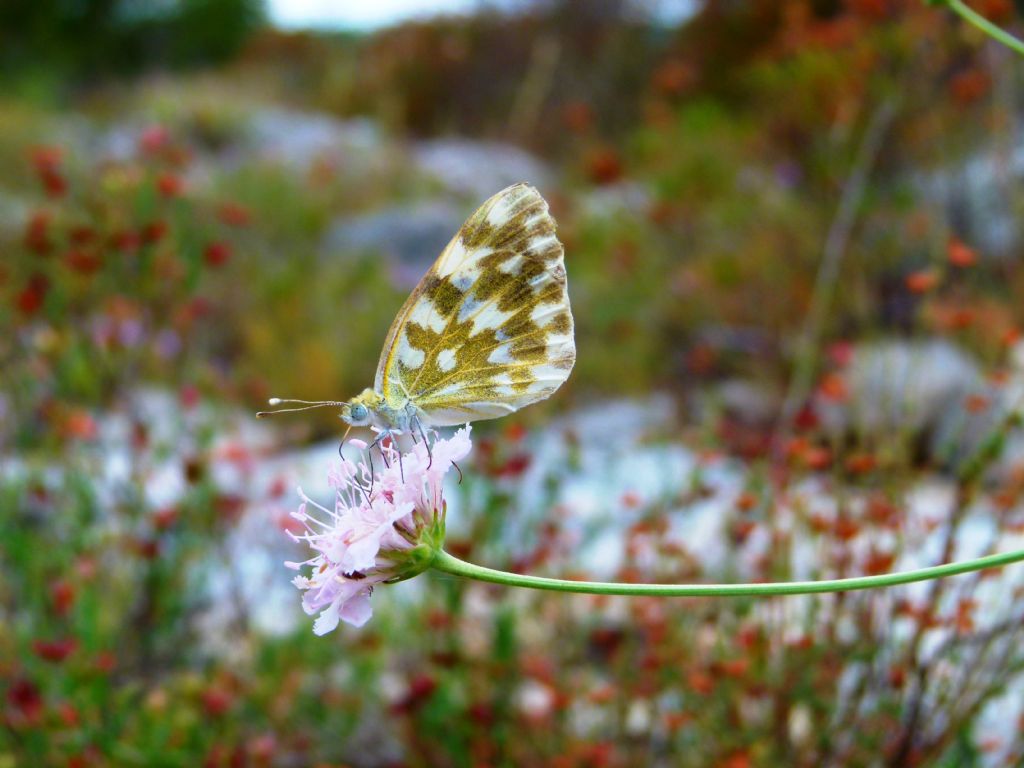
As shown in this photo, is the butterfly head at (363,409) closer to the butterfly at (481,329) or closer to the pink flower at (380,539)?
the butterfly at (481,329)

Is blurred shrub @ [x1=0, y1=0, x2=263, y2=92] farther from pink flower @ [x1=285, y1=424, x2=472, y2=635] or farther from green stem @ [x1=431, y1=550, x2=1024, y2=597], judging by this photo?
green stem @ [x1=431, y1=550, x2=1024, y2=597]

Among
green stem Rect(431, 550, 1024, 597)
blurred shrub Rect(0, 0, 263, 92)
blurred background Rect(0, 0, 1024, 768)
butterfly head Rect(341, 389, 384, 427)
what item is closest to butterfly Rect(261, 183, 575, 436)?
butterfly head Rect(341, 389, 384, 427)

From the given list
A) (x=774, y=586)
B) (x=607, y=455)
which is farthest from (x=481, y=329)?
(x=607, y=455)

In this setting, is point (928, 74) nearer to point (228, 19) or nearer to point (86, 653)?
point (86, 653)

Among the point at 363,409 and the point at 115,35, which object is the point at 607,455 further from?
the point at 115,35

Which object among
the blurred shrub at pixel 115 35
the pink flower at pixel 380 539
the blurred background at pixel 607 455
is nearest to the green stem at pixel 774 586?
the pink flower at pixel 380 539
